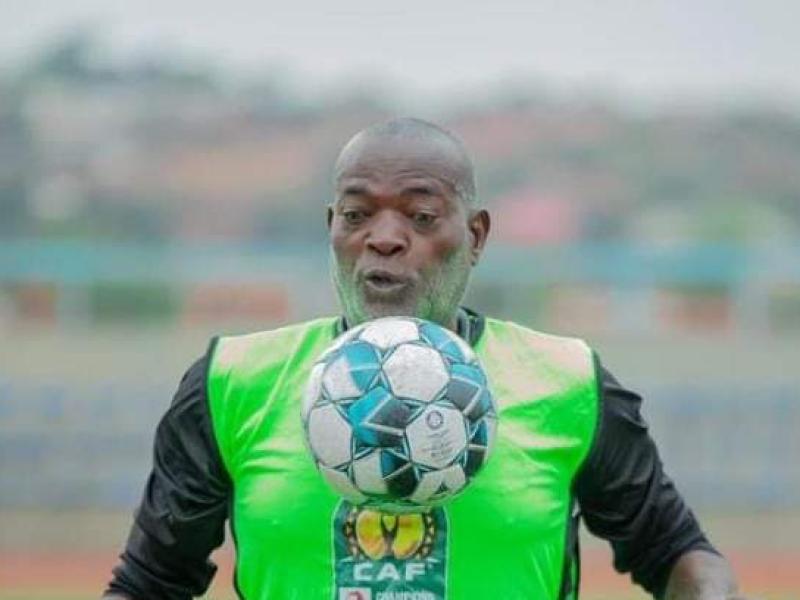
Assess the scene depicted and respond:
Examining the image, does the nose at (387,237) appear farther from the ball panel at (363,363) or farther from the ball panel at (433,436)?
the ball panel at (433,436)

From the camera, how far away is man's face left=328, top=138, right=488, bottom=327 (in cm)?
439

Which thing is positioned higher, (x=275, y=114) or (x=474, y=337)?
(x=275, y=114)

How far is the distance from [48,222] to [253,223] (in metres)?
2.47

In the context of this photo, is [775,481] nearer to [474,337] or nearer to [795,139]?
[795,139]

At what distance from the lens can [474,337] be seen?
4715 mm

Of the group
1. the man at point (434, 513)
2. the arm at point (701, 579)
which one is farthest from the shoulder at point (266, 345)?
the arm at point (701, 579)

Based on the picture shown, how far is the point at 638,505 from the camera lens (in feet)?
15.1

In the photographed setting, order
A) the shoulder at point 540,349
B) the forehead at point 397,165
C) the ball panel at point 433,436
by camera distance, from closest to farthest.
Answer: the ball panel at point 433,436, the forehead at point 397,165, the shoulder at point 540,349

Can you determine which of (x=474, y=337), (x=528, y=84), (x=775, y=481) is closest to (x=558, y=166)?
(x=528, y=84)

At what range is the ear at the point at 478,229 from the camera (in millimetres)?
4641

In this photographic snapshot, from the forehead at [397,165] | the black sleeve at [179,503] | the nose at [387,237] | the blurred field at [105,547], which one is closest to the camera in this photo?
the nose at [387,237]

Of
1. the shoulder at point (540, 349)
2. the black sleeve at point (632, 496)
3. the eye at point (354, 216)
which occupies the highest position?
the eye at point (354, 216)

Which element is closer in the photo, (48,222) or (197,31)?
(48,222)

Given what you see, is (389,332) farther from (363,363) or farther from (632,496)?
(632,496)
